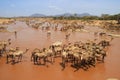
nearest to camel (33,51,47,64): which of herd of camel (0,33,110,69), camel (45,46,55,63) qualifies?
herd of camel (0,33,110,69)

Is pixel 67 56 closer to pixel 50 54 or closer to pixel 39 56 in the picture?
pixel 50 54

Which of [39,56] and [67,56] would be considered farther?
[67,56]

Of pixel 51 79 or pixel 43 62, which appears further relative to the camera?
pixel 43 62

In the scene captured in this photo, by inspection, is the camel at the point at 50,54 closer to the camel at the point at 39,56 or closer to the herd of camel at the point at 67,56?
the herd of camel at the point at 67,56

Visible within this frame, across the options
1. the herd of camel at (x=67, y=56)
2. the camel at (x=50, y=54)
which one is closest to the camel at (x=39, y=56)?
the herd of camel at (x=67, y=56)

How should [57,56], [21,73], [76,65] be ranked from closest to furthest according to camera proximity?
[21,73]
[76,65]
[57,56]

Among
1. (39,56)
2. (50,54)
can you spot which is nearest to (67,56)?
(50,54)

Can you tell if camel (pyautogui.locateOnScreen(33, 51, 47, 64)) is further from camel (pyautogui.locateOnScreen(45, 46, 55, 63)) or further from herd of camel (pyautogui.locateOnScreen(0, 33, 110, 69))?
camel (pyautogui.locateOnScreen(45, 46, 55, 63))

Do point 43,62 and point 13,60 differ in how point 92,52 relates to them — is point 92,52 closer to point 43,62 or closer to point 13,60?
point 43,62

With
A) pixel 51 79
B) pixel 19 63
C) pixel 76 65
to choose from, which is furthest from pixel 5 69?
pixel 76 65

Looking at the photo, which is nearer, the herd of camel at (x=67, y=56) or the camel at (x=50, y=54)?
the herd of camel at (x=67, y=56)

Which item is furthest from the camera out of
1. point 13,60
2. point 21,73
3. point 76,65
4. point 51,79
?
point 13,60

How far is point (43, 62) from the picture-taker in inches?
571

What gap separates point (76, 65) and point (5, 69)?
15.9ft
